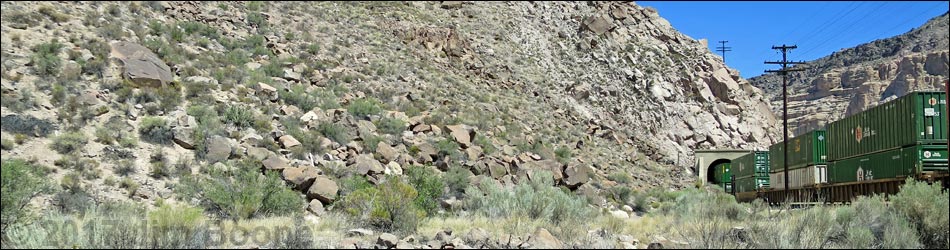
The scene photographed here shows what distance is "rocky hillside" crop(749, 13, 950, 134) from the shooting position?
97375 millimetres

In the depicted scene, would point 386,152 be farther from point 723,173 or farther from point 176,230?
point 723,173

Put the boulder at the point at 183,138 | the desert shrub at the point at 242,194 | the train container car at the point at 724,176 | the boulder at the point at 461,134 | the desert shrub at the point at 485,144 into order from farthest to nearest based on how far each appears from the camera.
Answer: the train container car at the point at 724,176 → the desert shrub at the point at 485,144 → the boulder at the point at 461,134 → the boulder at the point at 183,138 → the desert shrub at the point at 242,194

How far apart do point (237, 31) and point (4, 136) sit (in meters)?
15.7

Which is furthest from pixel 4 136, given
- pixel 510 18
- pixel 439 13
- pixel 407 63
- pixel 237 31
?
pixel 510 18

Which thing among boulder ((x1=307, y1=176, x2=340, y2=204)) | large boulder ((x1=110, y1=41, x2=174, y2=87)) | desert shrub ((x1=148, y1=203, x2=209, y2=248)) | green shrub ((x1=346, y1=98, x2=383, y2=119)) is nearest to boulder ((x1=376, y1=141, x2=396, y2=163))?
green shrub ((x1=346, y1=98, x2=383, y2=119))

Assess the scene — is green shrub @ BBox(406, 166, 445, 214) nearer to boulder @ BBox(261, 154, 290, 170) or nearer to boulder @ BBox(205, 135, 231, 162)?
boulder @ BBox(261, 154, 290, 170)

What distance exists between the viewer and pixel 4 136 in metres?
17.5

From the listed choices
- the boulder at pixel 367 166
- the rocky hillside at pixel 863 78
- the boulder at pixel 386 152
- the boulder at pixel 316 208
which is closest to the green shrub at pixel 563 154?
the boulder at pixel 386 152

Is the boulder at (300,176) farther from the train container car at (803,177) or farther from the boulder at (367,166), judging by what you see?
the train container car at (803,177)

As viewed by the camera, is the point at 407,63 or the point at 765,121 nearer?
the point at 407,63

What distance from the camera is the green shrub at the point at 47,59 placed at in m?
20.8

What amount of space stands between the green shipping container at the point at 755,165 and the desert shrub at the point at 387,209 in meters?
25.9

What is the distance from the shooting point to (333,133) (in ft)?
81.0

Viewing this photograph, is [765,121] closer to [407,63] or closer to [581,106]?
[581,106]
